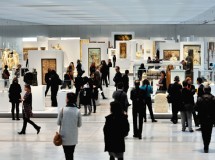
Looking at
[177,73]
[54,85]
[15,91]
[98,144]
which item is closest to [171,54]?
[177,73]

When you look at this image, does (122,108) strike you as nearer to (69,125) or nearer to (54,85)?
(69,125)

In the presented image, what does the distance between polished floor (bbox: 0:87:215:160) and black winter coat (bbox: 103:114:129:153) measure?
12.2 feet

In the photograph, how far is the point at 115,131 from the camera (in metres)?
9.52

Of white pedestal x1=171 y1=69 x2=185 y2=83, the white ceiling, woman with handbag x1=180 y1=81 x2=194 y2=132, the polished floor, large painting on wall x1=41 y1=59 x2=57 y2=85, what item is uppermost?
the white ceiling

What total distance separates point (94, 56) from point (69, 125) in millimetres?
28179

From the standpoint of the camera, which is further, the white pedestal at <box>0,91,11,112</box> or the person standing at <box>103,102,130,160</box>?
the white pedestal at <box>0,91,11,112</box>

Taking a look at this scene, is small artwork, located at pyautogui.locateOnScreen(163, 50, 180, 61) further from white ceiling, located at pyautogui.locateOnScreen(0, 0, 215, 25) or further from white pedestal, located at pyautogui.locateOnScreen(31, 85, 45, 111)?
white pedestal, located at pyautogui.locateOnScreen(31, 85, 45, 111)

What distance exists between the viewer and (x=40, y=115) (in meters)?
21.6

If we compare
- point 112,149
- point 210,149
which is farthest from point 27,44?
point 112,149

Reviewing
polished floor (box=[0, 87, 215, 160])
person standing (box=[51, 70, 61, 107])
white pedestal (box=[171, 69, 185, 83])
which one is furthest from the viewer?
white pedestal (box=[171, 69, 185, 83])

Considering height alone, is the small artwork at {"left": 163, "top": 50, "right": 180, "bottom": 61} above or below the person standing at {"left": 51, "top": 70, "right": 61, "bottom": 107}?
above

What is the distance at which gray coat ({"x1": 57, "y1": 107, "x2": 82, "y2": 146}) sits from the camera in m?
10.0

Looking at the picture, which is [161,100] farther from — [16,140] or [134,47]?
[134,47]

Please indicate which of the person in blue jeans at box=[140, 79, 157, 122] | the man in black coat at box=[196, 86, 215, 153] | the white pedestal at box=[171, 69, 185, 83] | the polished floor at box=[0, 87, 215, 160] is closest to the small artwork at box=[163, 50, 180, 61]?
the white pedestal at box=[171, 69, 185, 83]
